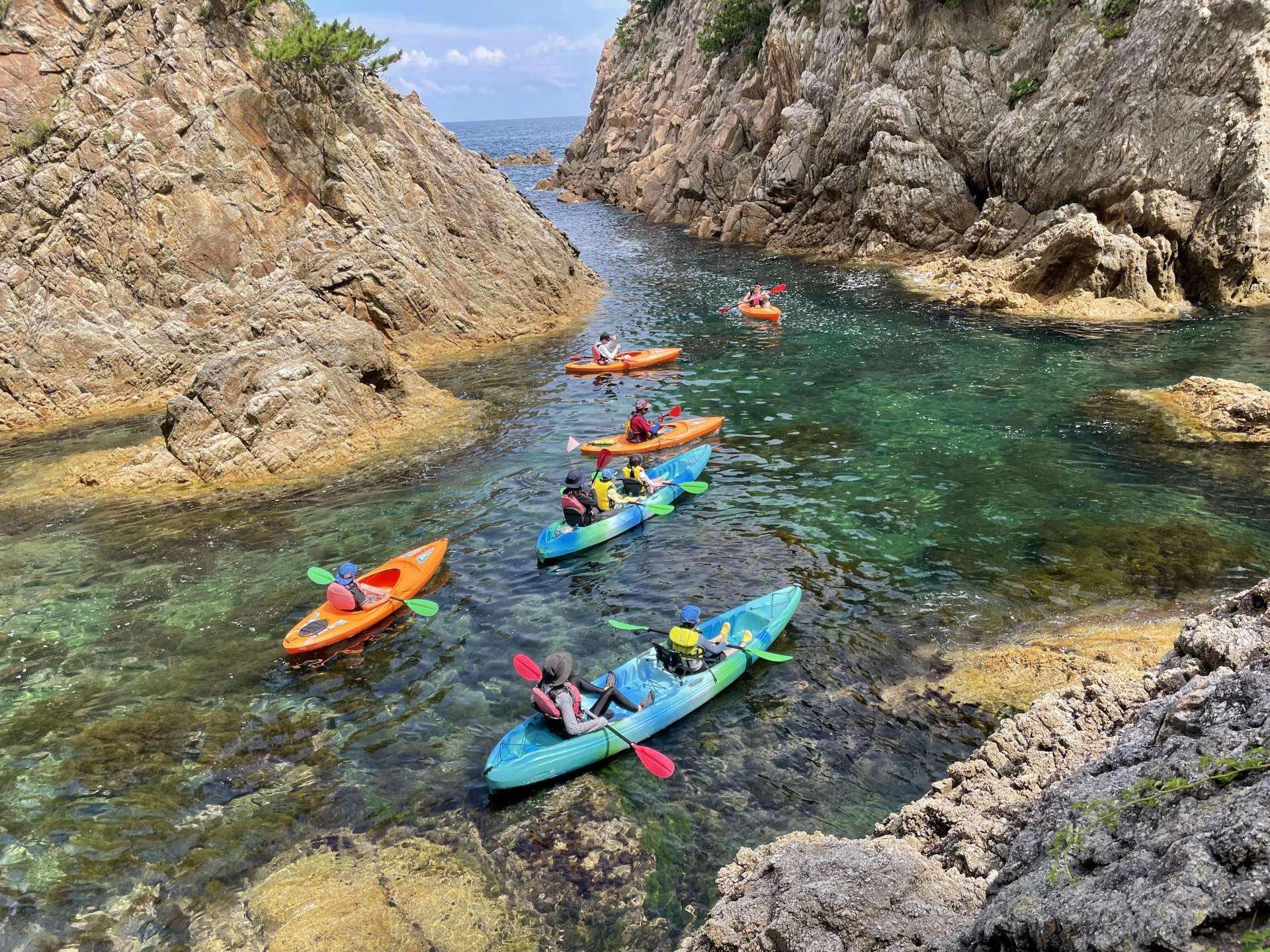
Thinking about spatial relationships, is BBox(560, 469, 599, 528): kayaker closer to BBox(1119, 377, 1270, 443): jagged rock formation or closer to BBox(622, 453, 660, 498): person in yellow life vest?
BBox(622, 453, 660, 498): person in yellow life vest

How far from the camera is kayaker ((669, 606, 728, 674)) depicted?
34.7 feet

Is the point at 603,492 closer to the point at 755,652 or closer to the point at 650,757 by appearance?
the point at 755,652

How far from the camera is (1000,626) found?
439 inches

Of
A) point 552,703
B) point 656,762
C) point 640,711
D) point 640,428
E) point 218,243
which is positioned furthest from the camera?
point 218,243

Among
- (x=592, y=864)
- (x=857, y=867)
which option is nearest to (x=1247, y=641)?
(x=857, y=867)

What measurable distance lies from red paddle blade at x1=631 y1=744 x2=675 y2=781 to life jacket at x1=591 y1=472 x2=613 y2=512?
21.3 ft

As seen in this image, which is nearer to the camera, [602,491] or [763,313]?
[602,491]

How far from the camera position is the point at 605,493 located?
15172mm

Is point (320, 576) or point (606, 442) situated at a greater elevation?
point (606, 442)

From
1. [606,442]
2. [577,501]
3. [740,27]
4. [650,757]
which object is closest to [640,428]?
[606,442]

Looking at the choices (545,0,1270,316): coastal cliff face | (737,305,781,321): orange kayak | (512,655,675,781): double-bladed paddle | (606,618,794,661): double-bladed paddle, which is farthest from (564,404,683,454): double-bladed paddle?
(545,0,1270,316): coastal cliff face

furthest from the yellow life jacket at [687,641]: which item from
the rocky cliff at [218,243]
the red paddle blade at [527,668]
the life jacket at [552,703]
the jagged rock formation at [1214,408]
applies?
the jagged rock formation at [1214,408]

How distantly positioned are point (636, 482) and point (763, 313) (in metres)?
16.4

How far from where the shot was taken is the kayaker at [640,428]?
18953mm
